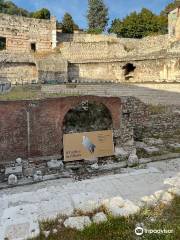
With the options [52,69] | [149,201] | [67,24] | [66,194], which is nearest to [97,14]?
[67,24]

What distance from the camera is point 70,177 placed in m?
8.36

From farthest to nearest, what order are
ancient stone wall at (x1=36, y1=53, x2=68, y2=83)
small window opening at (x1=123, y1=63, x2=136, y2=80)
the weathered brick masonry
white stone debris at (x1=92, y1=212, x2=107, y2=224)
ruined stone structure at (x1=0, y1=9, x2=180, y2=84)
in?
small window opening at (x1=123, y1=63, x2=136, y2=80), ancient stone wall at (x1=36, y1=53, x2=68, y2=83), ruined stone structure at (x1=0, y1=9, x2=180, y2=84), the weathered brick masonry, white stone debris at (x1=92, y1=212, x2=107, y2=224)

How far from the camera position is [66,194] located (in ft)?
21.3

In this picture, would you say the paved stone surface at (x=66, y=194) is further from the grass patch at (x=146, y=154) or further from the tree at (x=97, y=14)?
the tree at (x=97, y=14)

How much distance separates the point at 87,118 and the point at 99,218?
5.09m

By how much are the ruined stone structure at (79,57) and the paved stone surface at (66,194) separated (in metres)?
15.7

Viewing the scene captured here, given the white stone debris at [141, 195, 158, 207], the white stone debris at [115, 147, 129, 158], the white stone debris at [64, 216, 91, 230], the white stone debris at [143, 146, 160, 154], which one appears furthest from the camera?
the white stone debris at [143, 146, 160, 154]

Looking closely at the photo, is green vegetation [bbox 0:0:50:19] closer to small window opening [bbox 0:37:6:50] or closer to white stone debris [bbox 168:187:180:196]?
small window opening [bbox 0:37:6:50]

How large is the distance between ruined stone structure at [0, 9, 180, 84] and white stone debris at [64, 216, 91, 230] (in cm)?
1849

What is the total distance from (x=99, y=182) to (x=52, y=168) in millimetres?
2058

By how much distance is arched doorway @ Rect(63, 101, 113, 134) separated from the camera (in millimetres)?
9555

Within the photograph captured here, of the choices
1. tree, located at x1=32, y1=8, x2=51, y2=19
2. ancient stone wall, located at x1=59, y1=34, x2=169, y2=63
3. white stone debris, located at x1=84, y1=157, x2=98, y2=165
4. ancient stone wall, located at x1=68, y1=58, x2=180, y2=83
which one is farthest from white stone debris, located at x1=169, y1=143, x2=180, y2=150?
tree, located at x1=32, y1=8, x2=51, y2=19

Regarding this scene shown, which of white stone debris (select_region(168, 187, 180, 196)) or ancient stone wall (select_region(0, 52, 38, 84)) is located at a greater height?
ancient stone wall (select_region(0, 52, 38, 84))

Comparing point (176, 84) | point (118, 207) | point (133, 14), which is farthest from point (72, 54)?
point (118, 207)
